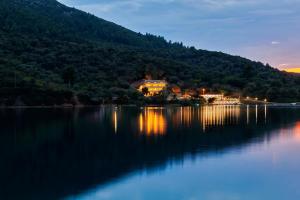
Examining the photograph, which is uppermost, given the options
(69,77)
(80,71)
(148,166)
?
(80,71)

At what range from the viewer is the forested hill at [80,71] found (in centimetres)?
8331

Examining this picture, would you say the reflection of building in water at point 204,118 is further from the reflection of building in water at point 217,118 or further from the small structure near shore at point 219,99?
the small structure near shore at point 219,99

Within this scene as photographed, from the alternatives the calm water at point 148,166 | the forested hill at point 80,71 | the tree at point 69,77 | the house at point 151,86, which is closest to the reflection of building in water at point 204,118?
the calm water at point 148,166

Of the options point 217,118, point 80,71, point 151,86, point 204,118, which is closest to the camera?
point 204,118

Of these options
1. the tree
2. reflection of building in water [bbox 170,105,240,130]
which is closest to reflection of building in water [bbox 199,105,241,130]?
reflection of building in water [bbox 170,105,240,130]

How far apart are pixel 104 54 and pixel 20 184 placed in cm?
11336

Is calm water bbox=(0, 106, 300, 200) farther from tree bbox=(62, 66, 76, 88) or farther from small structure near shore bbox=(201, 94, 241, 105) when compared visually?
small structure near shore bbox=(201, 94, 241, 105)

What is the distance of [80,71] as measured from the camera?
352 feet

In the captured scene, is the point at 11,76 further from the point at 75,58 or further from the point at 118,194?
the point at 118,194

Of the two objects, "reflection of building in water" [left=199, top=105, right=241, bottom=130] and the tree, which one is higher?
the tree

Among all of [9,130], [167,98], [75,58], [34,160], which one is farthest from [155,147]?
[75,58]

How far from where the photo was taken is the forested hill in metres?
83.3

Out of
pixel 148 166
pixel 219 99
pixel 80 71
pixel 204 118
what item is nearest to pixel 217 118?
pixel 204 118

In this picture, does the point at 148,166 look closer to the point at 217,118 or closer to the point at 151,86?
the point at 217,118
